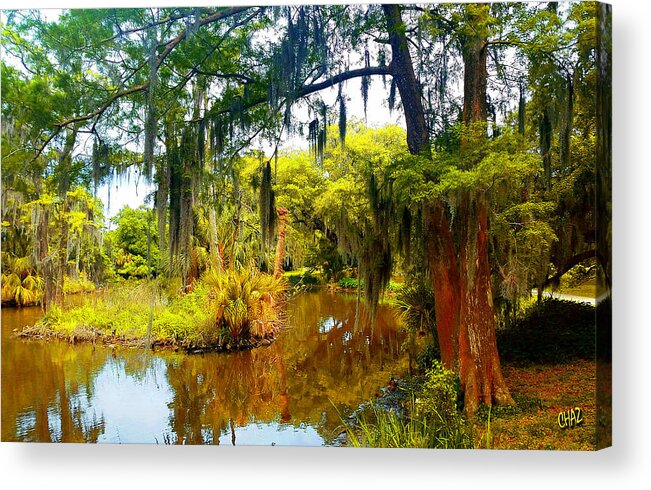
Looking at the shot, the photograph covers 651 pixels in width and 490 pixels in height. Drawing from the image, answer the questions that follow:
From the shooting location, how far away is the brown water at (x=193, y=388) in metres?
4.21

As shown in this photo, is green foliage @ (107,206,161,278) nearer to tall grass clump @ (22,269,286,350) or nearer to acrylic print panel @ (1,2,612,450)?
acrylic print panel @ (1,2,612,450)

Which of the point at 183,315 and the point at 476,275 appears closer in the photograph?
the point at 476,275

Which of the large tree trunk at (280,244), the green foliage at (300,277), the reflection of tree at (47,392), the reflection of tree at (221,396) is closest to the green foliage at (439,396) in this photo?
the reflection of tree at (221,396)

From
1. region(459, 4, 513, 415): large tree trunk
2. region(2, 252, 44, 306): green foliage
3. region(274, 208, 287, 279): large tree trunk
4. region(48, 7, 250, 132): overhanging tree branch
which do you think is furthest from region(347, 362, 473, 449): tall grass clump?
region(48, 7, 250, 132): overhanging tree branch

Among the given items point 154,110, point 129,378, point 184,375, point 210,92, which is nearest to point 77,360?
point 129,378

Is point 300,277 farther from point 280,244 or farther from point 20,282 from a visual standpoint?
point 20,282

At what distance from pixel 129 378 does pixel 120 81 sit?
2449 millimetres

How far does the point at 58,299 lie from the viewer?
15.0ft

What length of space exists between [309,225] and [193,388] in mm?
1655

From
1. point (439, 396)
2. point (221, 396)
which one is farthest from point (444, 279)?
point (221, 396)

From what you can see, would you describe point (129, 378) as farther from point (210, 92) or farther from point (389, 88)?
point (389, 88)

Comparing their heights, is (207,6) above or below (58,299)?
above
